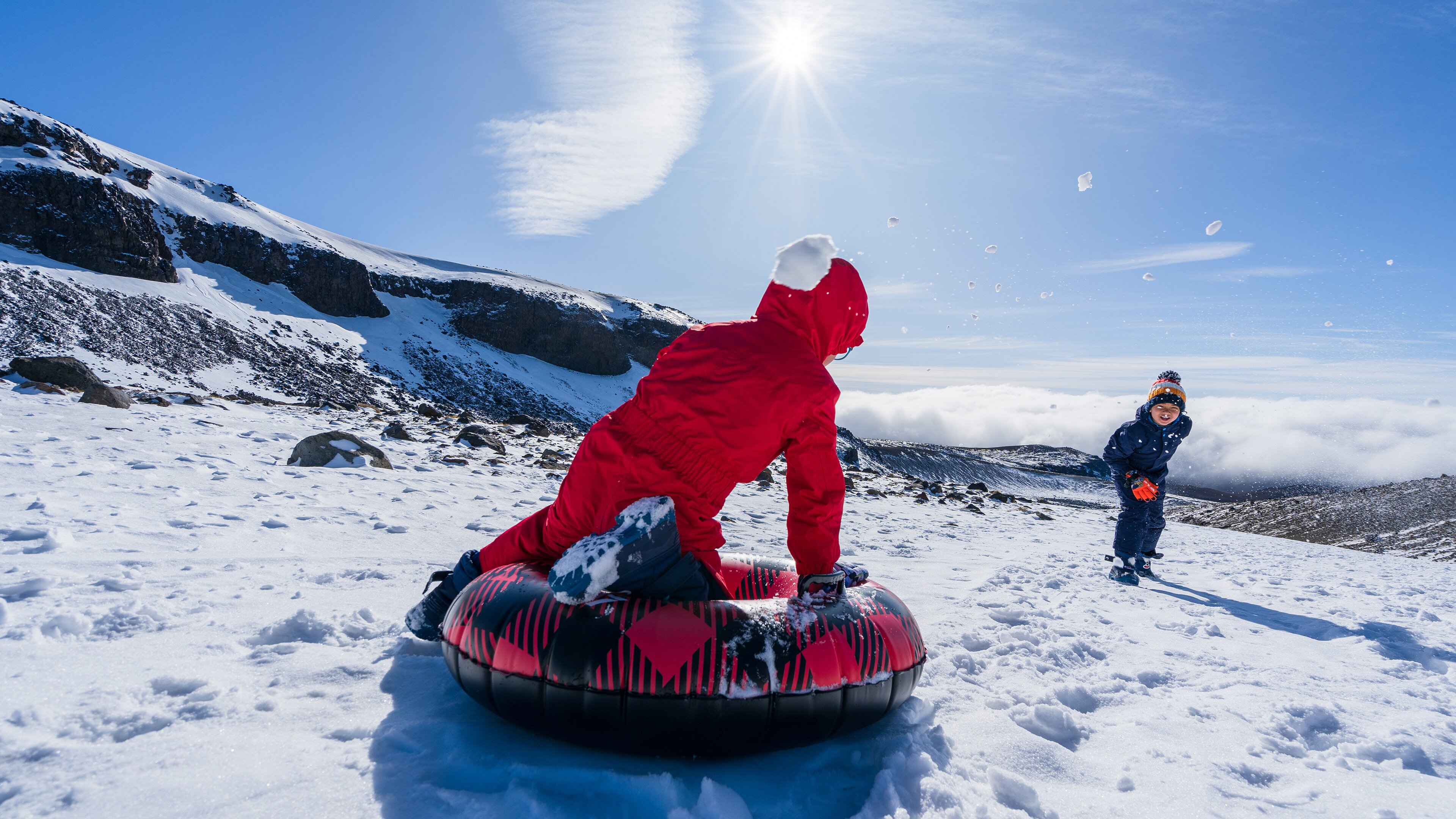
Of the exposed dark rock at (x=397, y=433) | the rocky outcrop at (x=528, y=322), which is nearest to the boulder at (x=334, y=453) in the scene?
the exposed dark rock at (x=397, y=433)

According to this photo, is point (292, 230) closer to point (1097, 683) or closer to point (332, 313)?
point (332, 313)

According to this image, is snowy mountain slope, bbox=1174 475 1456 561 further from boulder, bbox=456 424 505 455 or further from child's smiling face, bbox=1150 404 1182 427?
boulder, bbox=456 424 505 455

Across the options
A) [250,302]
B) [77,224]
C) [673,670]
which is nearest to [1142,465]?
[673,670]

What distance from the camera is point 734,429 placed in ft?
7.73

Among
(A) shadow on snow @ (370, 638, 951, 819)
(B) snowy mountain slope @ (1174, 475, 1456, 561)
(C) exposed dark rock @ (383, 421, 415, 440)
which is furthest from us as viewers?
(C) exposed dark rock @ (383, 421, 415, 440)

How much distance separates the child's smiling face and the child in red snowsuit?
4.90 m

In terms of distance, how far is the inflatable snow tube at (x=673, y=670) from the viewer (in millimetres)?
2014

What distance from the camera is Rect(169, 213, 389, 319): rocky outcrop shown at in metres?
38.8

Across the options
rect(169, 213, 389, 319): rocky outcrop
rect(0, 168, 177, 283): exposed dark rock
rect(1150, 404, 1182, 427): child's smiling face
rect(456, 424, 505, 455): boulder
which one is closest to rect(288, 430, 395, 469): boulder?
rect(456, 424, 505, 455): boulder

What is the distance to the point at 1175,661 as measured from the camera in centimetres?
332

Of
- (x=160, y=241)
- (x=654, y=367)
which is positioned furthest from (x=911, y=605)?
(x=160, y=241)

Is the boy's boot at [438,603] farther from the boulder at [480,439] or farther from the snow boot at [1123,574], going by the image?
the boulder at [480,439]

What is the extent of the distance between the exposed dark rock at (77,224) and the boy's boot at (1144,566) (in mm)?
43560

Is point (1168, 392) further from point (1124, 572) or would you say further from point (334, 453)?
point (334, 453)
